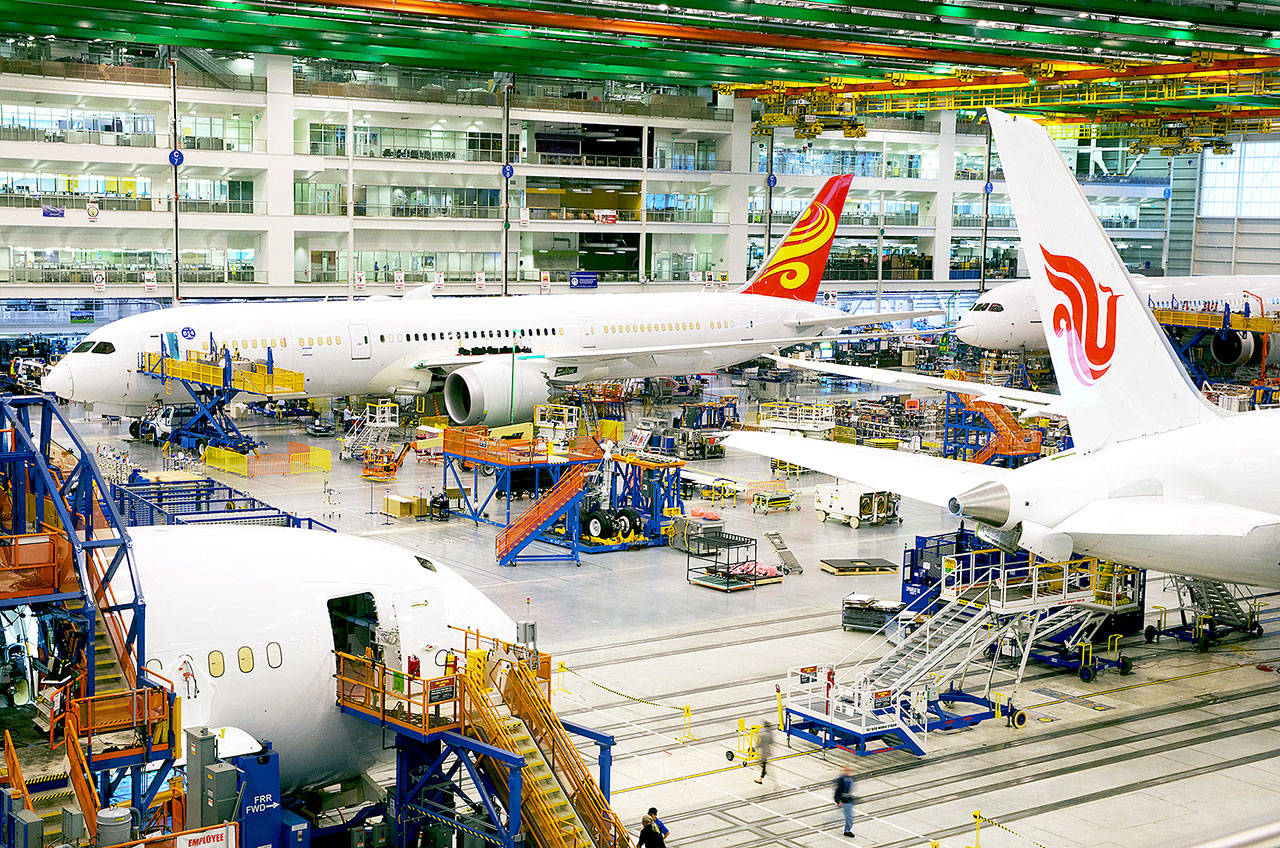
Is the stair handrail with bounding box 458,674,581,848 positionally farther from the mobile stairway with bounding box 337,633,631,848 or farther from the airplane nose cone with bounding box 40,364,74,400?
the airplane nose cone with bounding box 40,364,74,400

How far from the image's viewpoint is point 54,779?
14.4 metres

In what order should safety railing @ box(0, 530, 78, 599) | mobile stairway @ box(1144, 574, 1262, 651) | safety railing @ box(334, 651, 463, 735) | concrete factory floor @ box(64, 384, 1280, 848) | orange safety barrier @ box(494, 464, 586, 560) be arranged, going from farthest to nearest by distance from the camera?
orange safety barrier @ box(494, 464, 586, 560)
mobile stairway @ box(1144, 574, 1262, 651)
concrete factory floor @ box(64, 384, 1280, 848)
safety railing @ box(334, 651, 463, 735)
safety railing @ box(0, 530, 78, 599)

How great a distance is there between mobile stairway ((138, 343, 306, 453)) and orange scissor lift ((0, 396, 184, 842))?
3019 cm

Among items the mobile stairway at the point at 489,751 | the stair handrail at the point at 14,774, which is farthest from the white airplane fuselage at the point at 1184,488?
the stair handrail at the point at 14,774

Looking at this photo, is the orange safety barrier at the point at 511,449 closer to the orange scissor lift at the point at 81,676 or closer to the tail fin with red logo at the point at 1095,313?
the tail fin with red logo at the point at 1095,313

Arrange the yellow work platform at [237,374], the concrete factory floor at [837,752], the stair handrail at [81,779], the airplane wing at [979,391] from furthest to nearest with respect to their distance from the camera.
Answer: the yellow work platform at [237,374]
the airplane wing at [979,391]
the concrete factory floor at [837,752]
the stair handrail at [81,779]

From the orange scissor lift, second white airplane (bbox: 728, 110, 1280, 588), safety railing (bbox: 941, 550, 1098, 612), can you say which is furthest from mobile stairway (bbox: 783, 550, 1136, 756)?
the orange scissor lift

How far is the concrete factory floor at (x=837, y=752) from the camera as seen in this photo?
68.3ft

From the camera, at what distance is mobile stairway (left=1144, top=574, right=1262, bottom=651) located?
30.5m

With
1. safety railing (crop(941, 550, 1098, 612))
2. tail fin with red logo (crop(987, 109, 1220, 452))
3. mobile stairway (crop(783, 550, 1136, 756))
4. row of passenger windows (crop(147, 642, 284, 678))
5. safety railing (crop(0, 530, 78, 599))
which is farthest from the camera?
safety railing (crop(941, 550, 1098, 612))

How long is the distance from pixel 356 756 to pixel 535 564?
1832cm

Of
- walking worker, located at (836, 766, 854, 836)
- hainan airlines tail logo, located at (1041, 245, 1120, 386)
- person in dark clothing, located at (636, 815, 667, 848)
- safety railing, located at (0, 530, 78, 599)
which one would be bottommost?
walking worker, located at (836, 766, 854, 836)

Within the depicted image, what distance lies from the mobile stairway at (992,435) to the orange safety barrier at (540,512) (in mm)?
12986

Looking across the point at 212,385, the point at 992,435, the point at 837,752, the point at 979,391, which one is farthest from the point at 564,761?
the point at 992,435
